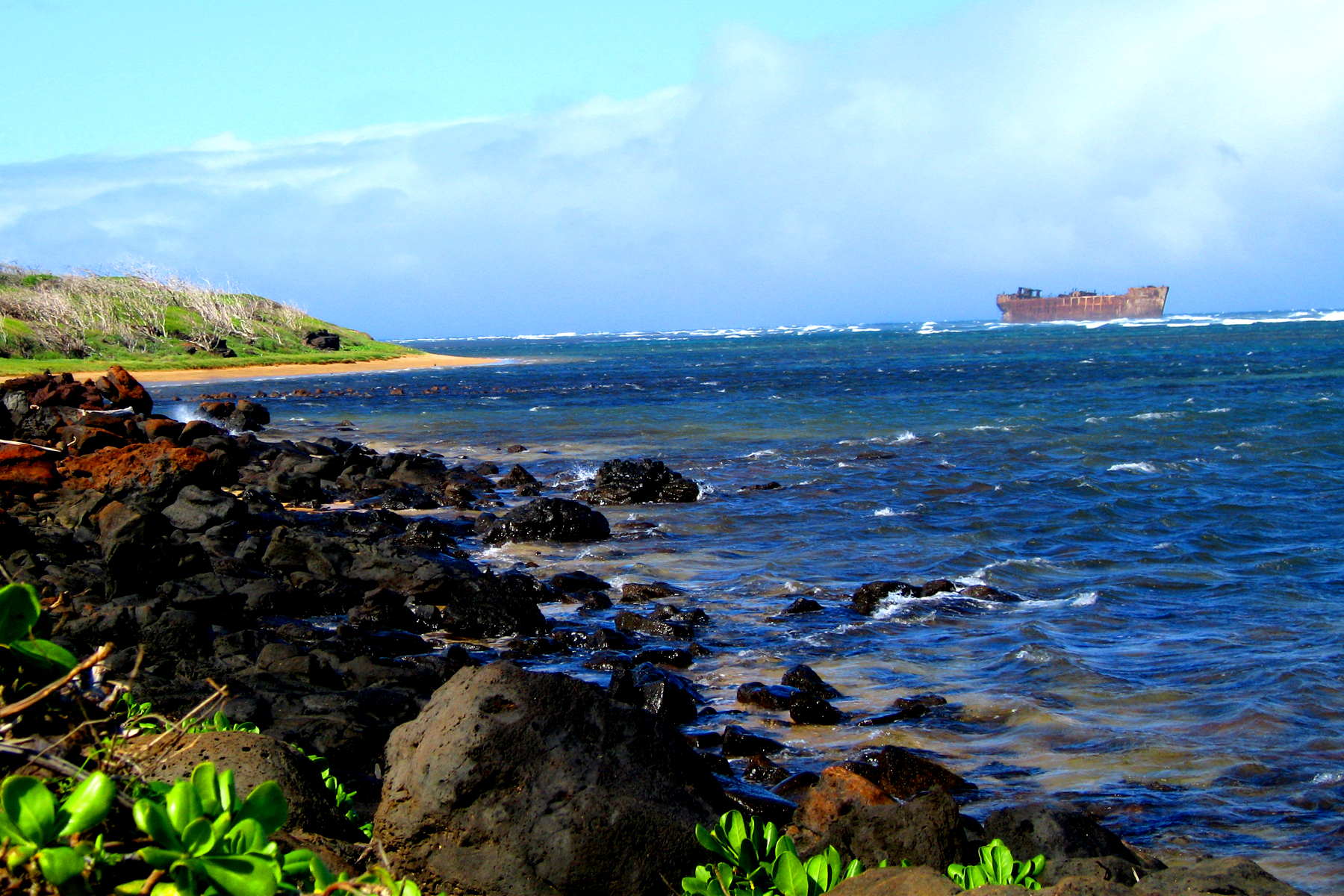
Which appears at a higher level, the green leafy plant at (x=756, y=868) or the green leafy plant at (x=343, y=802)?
the green leafy plant at (x=756, y=868)

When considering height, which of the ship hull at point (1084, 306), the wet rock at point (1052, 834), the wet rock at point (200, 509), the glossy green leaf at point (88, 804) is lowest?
the wet rock at point (1052, 834)

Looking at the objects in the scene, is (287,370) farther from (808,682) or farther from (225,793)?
(225,793)

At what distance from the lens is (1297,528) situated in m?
15.0

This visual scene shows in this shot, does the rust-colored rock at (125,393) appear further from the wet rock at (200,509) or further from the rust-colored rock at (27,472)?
the wet rock at (200,509)

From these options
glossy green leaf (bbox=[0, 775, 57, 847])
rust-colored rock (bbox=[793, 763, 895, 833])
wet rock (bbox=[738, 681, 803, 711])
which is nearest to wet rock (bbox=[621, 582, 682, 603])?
wet rock (bbox=[738, 681, 803, 711])

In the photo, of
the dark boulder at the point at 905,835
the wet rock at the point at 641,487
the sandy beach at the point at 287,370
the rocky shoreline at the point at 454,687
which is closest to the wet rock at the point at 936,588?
the rocky shoreline at the point at 454,687

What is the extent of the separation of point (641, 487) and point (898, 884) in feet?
50.4

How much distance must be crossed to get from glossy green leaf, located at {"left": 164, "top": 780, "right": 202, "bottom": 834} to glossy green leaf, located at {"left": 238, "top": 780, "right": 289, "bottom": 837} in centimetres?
12

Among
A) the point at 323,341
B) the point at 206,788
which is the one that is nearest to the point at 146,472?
the point at 206,788

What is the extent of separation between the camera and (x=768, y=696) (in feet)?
26.2

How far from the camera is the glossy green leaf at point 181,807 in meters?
1.96

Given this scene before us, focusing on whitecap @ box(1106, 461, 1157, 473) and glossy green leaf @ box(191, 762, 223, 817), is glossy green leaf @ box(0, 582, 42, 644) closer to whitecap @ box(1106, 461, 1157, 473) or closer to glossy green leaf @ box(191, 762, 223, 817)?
glossy green leaf @ box(191, 762, 223, 817)

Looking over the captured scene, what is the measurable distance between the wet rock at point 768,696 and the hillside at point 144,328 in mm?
46013

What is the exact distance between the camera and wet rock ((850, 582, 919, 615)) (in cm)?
1097
